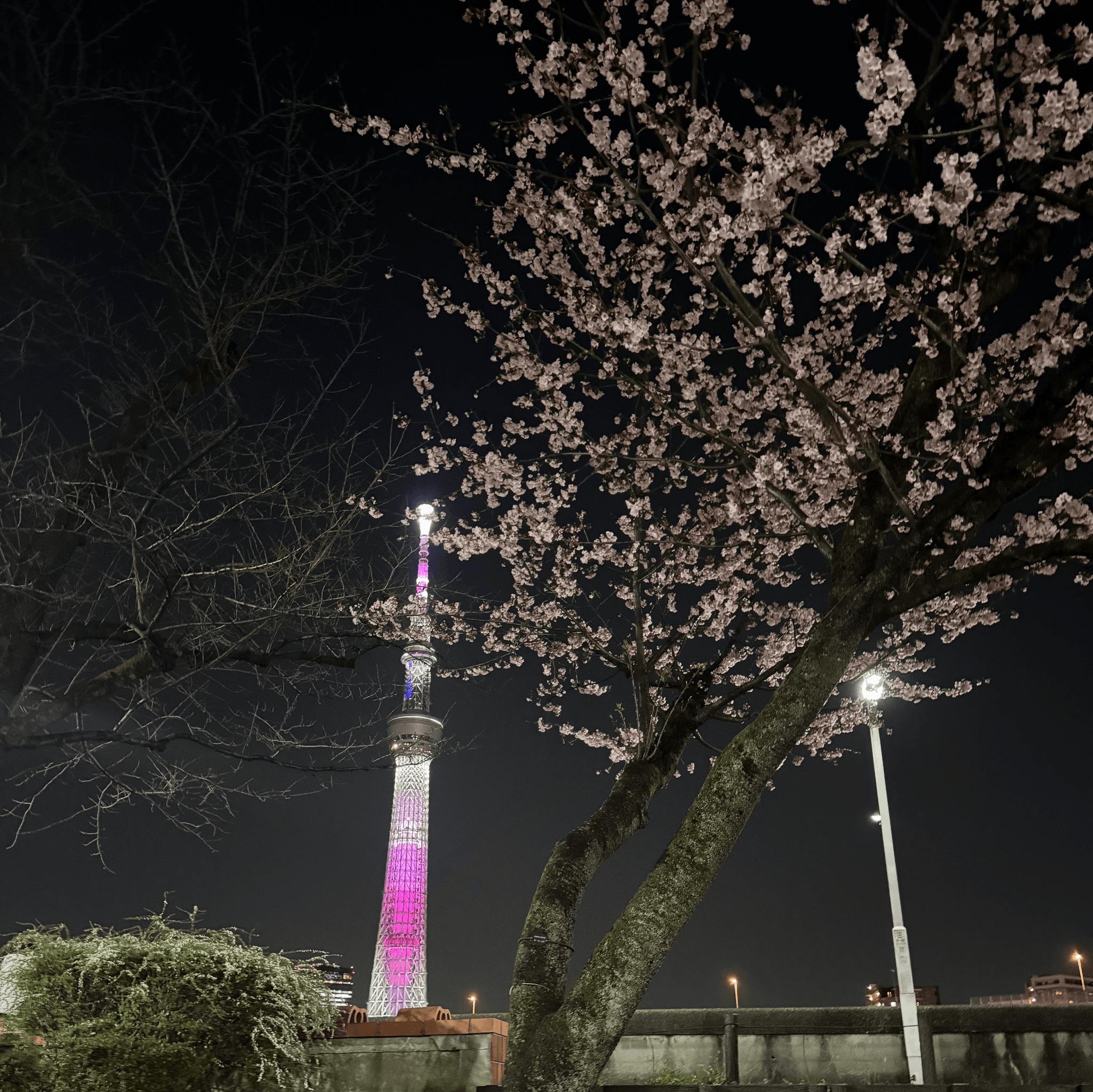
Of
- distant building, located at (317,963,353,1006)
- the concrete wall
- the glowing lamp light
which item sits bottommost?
the concrete wall

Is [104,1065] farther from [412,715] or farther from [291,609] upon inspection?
[412,715]

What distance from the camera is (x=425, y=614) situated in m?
9.35

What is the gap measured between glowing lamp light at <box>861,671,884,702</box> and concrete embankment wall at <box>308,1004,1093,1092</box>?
652 centimetres

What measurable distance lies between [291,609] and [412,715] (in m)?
56.4

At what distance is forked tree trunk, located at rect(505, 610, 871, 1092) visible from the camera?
488cm

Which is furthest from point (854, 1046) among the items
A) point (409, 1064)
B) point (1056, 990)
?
point (1056, 990)

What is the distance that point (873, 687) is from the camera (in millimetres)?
14648

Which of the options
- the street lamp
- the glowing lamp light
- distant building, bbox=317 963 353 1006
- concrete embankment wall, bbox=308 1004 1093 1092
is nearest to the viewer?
distant building, bbox=317 963 353 1006

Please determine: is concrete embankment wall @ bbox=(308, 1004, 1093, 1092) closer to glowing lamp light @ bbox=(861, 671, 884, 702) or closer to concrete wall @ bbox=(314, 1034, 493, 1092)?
concrete wall @ bbox=(314, 1034, 493, 1092)

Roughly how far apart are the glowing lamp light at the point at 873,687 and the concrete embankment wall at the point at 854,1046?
6519 mm

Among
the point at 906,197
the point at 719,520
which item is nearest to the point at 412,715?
the point at 719,520

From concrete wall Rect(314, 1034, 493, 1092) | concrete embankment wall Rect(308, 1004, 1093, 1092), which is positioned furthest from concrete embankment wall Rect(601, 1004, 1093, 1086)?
concrete wall Rect(314, 1034, 493, 1092)

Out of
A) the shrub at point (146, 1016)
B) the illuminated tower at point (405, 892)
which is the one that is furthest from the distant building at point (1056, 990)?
the shrub at point (146, 1016)

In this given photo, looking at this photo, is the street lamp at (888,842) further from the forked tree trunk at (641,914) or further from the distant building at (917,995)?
the forked tree trunk at (641,914)
